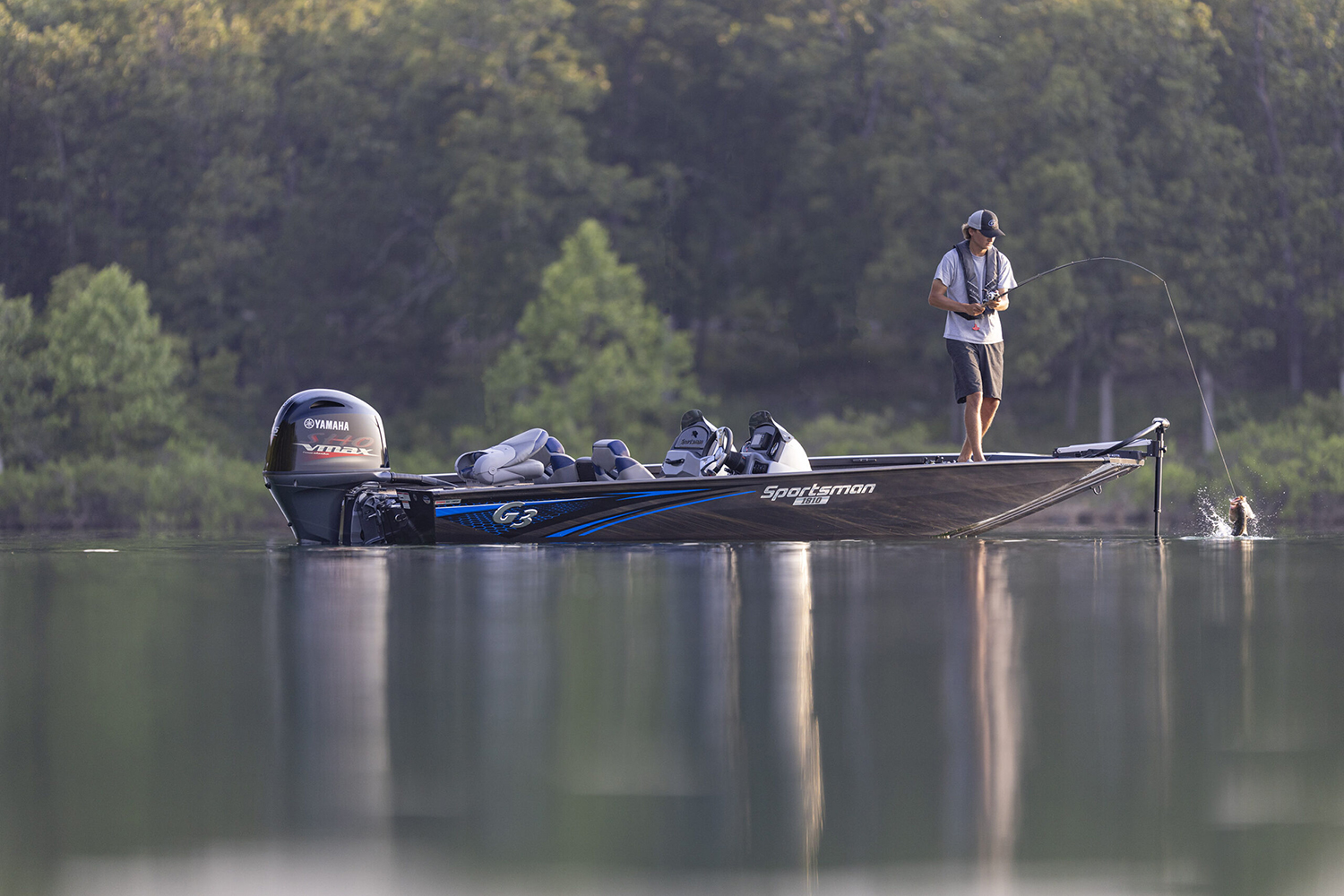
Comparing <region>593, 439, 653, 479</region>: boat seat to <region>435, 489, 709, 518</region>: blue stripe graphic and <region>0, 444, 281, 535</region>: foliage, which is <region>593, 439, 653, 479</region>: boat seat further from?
<region>0, 444, 281, 535</region>: foliage

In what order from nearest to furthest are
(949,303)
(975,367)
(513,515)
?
1. (949,303)
2. (975,367)
3. (513,515)

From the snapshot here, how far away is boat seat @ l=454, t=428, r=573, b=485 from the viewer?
14078 mm

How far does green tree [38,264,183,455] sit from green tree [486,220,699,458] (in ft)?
22.8

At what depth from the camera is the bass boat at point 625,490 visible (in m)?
13.6

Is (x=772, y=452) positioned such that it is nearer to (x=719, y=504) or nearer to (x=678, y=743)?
(x=719, y=504)

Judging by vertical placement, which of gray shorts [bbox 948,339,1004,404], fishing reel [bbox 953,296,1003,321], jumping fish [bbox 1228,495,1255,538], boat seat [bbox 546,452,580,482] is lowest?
jumping fish [bbox 1228,495,1255,538]

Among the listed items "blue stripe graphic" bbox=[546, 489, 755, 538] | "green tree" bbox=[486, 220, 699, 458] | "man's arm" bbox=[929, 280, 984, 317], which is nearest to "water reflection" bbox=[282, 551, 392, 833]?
"blue stripe graphic" bbox=[546, 489, 755, 538]

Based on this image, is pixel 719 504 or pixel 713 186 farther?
pixel 713 186

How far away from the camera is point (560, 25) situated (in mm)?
43188

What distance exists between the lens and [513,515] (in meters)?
13.8

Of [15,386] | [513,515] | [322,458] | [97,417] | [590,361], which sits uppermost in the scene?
[590,361]

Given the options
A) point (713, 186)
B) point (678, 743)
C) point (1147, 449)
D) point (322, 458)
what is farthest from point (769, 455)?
point (713, 186)

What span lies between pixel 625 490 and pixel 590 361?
2044 centimetres

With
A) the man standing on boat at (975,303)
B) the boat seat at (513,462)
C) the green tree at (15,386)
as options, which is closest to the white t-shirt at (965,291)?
the man standing on boat at (975,303)
